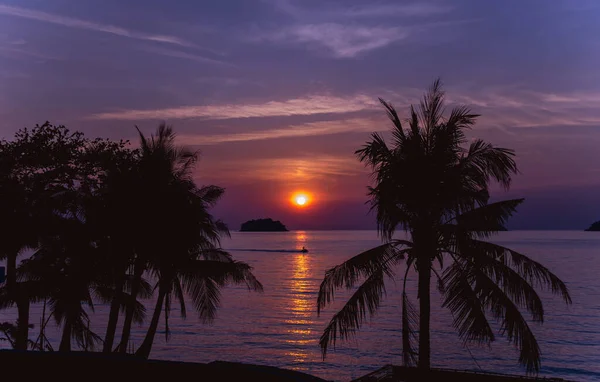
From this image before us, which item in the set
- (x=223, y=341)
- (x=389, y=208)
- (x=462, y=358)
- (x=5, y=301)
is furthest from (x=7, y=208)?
(x=462, y=358)

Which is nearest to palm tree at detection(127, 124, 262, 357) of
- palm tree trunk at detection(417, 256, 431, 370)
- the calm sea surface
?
palm tree trunk at detection(417, 256, 431, 370)

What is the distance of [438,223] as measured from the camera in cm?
1673

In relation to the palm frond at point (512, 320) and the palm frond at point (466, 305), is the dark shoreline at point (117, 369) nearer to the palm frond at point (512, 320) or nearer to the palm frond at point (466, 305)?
the palm frond at point (512, 320)

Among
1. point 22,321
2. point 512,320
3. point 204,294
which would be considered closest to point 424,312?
point 512,320

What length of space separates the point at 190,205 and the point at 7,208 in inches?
341

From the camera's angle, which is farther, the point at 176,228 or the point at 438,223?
the point at 176,228

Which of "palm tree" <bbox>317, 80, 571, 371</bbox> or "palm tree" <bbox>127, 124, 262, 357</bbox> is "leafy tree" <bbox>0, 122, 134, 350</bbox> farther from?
"palm tree" <bbox>317, 80, 571, 371</bbox>

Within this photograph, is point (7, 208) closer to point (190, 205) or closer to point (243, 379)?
point (190, 205)

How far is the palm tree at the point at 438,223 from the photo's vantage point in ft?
52.6

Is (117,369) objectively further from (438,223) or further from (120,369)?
(438,223)

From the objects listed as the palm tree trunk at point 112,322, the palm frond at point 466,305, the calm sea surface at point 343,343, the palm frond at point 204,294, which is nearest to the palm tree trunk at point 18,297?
the palm tree trunk at point 112,322

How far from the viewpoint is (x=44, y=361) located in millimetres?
7125

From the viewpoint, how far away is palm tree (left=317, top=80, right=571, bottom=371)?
52.6 feet

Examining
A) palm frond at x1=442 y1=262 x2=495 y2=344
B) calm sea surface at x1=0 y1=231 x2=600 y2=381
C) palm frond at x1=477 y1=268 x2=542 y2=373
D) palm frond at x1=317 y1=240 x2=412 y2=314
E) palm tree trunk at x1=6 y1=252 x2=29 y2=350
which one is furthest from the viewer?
calm sea surface at x1=0 y1=231 x2=600 y2=381
